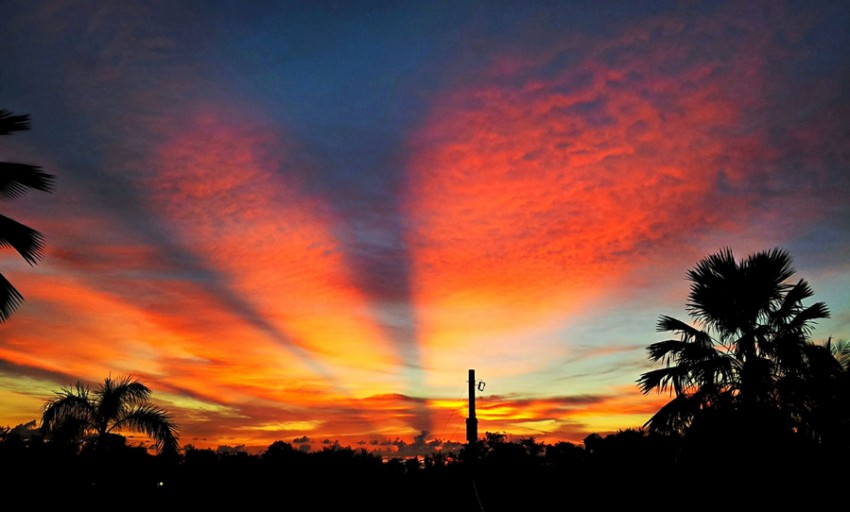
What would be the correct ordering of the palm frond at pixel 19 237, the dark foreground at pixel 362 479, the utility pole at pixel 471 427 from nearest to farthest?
1. the palm frond at pixel 19 237
2. the utility pole at pixel 471 427
3. the dark foreground at pixel 362 479

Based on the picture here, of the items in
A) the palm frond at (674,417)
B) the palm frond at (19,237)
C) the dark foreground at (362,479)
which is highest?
the palm frond at (19,237)

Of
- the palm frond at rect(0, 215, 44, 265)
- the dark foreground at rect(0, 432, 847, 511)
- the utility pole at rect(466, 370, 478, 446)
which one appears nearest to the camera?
the palm frond at rect(0, 215, 44, 265)

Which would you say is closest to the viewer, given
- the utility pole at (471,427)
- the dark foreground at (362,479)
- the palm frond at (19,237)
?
the palm frond at (19,237)

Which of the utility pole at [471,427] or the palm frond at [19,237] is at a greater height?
the palm frond at [19,237]

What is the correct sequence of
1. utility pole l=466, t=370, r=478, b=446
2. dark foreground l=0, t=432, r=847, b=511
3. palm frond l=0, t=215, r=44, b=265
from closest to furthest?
palm frond l=0, t=215, r=44, b=265 → utility pole l=466, t=370, r=478, b=446 → dark foreground l=0, t=432, r=847, b=511

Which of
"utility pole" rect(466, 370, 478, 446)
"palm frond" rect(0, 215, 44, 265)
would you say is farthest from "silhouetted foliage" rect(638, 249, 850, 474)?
"palm frond" rect(0, 215, 44, 265)

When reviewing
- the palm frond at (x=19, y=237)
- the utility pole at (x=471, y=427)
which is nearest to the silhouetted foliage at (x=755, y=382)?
the utility pole at (x=471, y=427)

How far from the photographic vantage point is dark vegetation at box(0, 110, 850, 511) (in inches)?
641

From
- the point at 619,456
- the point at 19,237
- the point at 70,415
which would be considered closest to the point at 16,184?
the point at 19,237

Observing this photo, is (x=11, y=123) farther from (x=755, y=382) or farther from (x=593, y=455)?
(x=593, y=455)

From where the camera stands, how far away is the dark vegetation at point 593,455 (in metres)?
16.3

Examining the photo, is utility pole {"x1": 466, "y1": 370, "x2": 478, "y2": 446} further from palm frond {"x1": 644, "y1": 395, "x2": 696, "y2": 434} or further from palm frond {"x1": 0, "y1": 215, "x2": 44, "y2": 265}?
palm frond {"x1": 0, "y1": 215, "x2": 44, "y2": 265}

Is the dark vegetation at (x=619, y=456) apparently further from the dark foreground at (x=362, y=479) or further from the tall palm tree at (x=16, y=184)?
the tall palm tree at (x=16, y=184)

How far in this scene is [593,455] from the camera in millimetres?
36875
